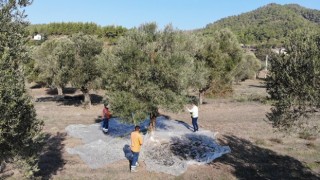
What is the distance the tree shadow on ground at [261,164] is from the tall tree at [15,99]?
12.5 m

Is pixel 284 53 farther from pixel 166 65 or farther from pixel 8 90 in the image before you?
pixel 8 90

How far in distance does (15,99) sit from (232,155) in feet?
55.4

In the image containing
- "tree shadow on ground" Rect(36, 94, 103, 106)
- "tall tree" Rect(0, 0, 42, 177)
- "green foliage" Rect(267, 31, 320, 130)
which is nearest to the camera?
"tall tree" Rect(0, 0, 42, 177)

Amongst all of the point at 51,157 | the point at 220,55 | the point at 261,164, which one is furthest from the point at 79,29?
the point at 261,164

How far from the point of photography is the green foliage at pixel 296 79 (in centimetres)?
1487

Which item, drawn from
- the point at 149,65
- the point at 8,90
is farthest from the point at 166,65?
the point at 8,90

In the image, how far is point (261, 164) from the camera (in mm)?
23188

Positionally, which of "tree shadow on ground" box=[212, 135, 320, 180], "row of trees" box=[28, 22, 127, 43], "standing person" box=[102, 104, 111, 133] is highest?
"row of trees" box=[28, 22, 127, 43]

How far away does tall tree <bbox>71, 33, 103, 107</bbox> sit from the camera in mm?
37906

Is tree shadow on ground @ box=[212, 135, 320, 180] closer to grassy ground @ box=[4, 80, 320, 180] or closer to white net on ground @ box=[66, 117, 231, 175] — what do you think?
grassy ground @ box=[4, 80, 320, 180]

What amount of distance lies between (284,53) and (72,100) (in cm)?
3931

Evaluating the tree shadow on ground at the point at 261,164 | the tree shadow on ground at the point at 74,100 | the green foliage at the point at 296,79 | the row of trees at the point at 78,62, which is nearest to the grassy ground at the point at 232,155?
the tree shadow on ground at the point at 261,164

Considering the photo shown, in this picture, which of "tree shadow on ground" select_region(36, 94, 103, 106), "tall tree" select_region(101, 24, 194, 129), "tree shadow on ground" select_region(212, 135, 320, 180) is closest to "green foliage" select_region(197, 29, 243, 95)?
"tree shadow on ground" select_region(212, 135, 320, 180)

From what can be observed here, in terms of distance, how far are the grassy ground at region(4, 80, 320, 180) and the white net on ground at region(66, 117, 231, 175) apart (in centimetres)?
53
